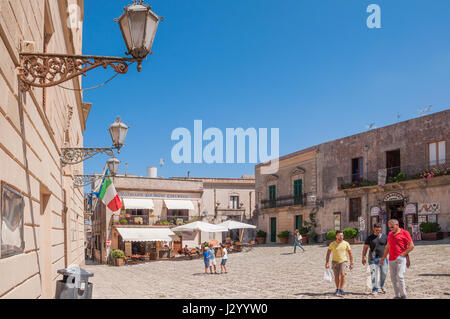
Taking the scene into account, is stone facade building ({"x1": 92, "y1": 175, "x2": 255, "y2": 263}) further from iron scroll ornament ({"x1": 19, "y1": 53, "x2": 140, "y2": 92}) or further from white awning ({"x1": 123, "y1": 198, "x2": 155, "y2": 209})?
iron scroll ornament ({"x1": 19, "y1": 53, "x2": 140, "y2": 92})

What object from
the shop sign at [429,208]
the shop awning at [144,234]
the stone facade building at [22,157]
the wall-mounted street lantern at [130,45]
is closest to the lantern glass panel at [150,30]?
the wall-mounted street lantern at [130,45]

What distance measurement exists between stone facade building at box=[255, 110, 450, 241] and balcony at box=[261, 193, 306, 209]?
10 cm

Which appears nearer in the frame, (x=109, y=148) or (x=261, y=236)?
(x=109, y=148)

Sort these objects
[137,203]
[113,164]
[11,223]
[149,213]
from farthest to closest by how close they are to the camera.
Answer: [149,213]
[137,203]
[113,164]
[11,223]

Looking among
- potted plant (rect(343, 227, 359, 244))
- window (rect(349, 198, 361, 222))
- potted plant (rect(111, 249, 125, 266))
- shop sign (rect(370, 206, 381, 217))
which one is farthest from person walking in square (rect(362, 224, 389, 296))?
potted plant (rect(111, 249, 125, 266))

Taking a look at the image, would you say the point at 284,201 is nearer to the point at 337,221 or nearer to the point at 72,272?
the point at 337,221

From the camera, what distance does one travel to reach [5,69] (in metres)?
3.67

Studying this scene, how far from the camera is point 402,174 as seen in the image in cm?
2522

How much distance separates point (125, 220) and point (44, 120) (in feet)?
90.3

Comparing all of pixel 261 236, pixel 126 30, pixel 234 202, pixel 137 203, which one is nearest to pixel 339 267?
pixel 126 30

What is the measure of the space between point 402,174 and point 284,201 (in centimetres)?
1247

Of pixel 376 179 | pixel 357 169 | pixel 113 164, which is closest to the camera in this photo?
pixel 113 164

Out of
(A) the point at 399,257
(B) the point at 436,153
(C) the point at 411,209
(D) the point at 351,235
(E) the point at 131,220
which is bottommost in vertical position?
(D) the point at 351,235

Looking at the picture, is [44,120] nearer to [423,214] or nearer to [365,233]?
[423,214]
